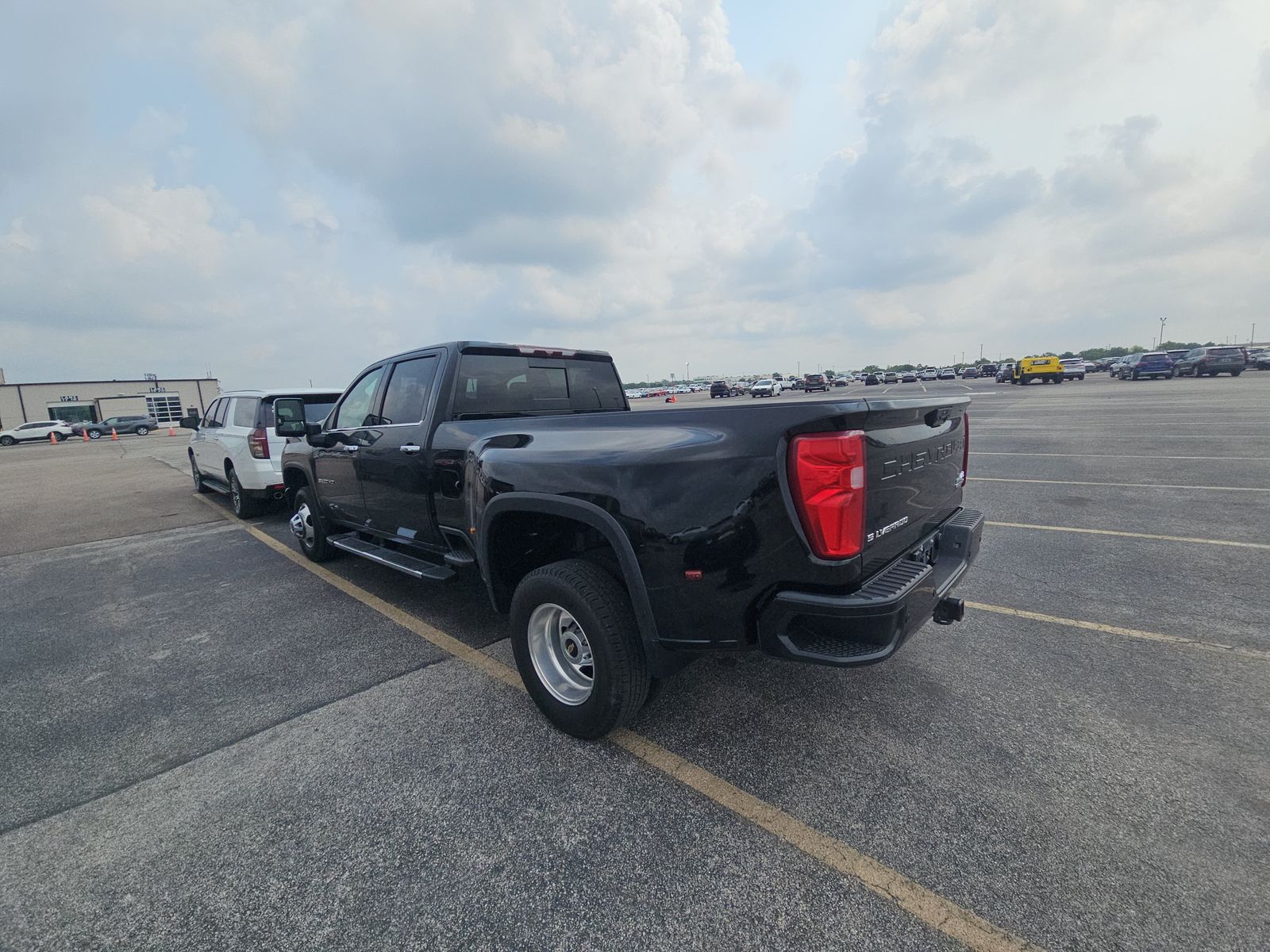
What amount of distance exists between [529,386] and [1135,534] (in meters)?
5.95

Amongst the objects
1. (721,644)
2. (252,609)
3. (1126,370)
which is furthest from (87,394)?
(1126,370)

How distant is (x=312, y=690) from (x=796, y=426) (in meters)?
3.12

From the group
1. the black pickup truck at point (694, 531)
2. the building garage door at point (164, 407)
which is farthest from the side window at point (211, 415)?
the building garage door at point (164, 407)

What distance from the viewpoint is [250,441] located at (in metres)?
7.63

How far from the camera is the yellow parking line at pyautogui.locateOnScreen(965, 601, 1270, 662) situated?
337 cm

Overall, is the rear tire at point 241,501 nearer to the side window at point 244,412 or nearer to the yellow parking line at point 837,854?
the side window at point 244,412

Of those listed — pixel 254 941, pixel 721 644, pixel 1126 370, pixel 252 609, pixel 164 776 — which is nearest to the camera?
pixel 254 941

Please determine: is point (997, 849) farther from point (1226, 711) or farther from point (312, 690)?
point (312, 690)

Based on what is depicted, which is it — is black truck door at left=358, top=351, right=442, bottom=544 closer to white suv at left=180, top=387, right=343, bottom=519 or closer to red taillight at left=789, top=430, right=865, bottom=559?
red taillight at left=789, top=430, right=865, bottom=559

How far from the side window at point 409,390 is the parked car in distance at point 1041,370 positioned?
162 feet

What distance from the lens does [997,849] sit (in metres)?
2.06

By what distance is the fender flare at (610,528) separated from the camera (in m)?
2.50

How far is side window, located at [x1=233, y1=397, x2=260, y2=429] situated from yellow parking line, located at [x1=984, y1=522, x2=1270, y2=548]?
9.18 m

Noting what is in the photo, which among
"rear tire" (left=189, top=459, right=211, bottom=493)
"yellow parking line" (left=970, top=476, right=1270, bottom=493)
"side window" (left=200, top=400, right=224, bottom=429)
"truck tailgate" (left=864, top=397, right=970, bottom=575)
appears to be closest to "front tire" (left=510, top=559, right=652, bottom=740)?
"truck tailgate" (left=864, top=397, right=970, bottom=575)
